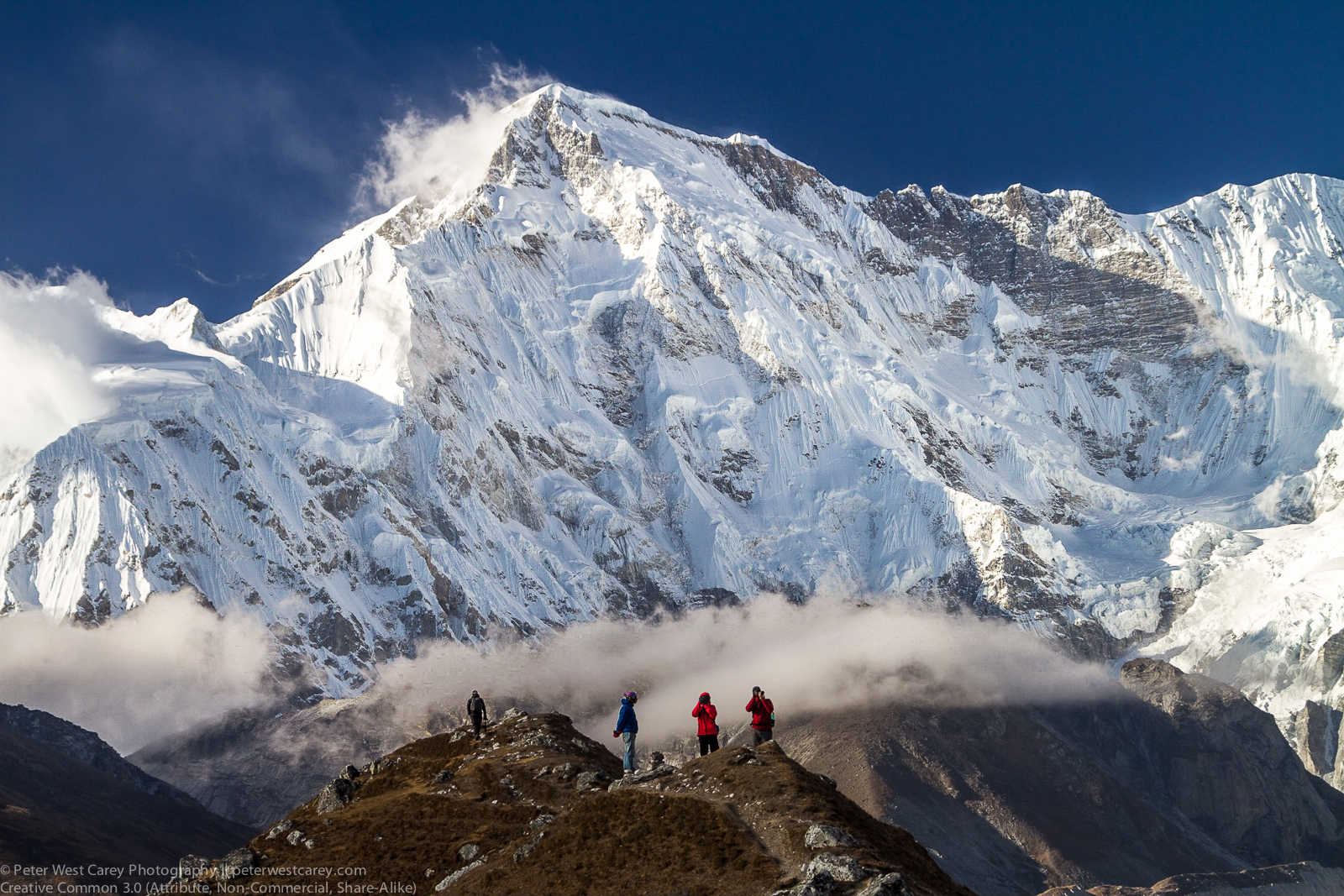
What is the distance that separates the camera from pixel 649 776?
182 ft

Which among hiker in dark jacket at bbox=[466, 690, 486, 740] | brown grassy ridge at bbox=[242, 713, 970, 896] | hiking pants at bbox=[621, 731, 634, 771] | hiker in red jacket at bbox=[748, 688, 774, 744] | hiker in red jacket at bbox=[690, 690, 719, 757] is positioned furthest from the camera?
hiker in dark jacket at bbox=[466, 690, 486, 740]

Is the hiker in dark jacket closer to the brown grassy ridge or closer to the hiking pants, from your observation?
the brown grassy ridge

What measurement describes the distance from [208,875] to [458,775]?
12.9 metres

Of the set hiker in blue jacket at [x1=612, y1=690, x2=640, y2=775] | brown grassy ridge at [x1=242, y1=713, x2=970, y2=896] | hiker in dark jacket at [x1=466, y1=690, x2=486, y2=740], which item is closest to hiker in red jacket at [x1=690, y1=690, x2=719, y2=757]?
brown grassy ridge at [x1=242, y1=713, x2=970, y2=896]

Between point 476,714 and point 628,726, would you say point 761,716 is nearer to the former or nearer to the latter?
point 628,726

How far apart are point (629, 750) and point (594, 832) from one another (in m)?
9.23

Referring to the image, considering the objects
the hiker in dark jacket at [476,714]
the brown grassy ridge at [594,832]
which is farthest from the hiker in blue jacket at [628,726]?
the hiker in dark jacket at [476,714]

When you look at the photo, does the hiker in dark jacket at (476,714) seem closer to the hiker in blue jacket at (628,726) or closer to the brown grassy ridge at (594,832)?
the brown grassy ridge at (594,832)

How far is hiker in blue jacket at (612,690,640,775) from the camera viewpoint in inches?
2256

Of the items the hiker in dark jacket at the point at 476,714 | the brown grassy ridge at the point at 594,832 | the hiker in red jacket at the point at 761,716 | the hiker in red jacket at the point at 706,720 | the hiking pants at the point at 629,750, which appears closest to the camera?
the brown grassy ridge at the point at 594,832

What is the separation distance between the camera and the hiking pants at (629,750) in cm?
5922

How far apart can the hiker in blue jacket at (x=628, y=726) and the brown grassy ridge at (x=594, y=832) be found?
189 centimetres

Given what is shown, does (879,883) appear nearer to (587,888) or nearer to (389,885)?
(587,888)

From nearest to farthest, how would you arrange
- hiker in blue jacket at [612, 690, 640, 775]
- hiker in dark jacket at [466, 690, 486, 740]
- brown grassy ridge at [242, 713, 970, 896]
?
brown grassy ridge at [242, 713, 970, 896], hiker in blue jacket at [612, 690, 640, 775], hiker in dark jacket at [466, 690, 486, 740]
